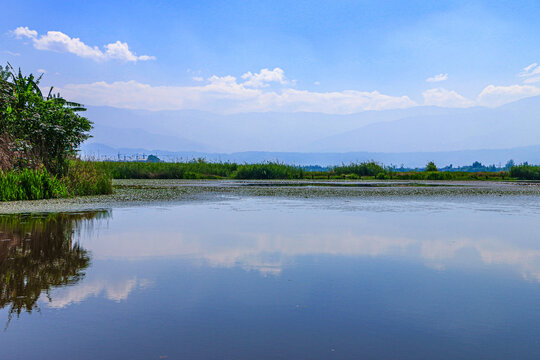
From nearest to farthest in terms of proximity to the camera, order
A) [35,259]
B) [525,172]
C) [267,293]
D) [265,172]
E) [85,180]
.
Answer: [267,293], [35,259], [85,180], [265,172], [525,172]

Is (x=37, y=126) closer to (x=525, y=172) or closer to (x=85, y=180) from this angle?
(x=85, y=180)

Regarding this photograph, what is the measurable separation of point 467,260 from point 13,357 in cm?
475

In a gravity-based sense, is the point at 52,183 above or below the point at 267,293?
above

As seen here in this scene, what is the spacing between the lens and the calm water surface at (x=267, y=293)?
3.02 metres

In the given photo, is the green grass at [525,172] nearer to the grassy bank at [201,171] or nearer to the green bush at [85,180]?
the grassy bank at [201,171]

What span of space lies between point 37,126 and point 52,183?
2.24 meters

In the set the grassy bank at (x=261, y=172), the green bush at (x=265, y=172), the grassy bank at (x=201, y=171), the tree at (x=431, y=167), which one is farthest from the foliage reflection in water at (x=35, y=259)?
the tree at (x=431, y=167)

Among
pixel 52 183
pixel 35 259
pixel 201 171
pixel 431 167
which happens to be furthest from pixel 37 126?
pixel 431 167

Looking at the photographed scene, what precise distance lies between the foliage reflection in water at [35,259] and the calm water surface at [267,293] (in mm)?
26

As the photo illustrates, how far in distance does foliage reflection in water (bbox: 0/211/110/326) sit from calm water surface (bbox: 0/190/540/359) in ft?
0.08

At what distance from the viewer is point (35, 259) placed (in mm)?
5539

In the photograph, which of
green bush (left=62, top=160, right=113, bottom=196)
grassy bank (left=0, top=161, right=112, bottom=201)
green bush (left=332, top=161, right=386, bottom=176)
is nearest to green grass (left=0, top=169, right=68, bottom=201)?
grassy bank (left=0, top=161, right=112, bottom=201)

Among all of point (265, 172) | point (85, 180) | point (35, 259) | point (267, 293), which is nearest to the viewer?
point (267, 293)

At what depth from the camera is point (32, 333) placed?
321 cm
